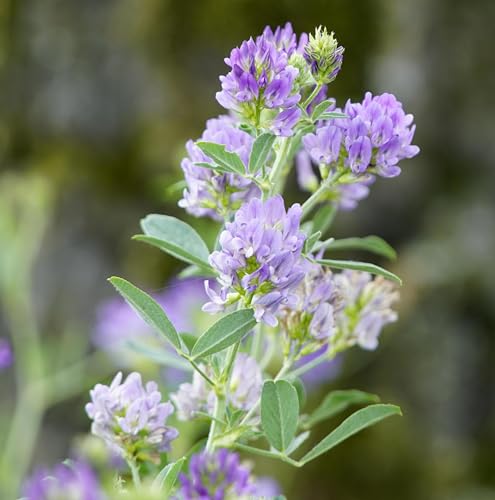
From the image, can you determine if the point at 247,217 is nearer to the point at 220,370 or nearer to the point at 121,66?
the point at 220,370

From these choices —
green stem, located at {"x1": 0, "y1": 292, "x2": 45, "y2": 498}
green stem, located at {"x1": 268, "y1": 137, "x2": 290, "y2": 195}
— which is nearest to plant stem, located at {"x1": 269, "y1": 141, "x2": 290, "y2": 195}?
green stem, located at {"x1": 268, "y1": 137, "x2": 290, "y2": 195}

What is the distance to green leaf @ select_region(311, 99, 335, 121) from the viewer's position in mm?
364

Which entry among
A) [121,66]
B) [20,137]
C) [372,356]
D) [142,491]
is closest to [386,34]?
[121,66]

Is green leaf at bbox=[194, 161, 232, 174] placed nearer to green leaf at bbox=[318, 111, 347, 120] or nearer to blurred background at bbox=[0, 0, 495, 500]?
green leaf at bbox=[318, 111, 347, 120]

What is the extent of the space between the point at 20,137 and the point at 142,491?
1.60m

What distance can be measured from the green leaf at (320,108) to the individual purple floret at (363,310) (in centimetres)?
13

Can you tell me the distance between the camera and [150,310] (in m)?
0.37

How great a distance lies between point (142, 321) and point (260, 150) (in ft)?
2.06

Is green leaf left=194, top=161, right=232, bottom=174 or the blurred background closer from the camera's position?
green leaf left=194, top=161, right=232, bottom=174

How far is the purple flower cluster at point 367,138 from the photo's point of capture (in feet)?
1.26

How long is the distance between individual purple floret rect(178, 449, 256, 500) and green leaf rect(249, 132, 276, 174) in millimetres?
136

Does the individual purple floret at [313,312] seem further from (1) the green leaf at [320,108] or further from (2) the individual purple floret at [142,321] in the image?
(2) the individual purple floret at [142,321]

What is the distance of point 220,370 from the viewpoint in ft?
1.28

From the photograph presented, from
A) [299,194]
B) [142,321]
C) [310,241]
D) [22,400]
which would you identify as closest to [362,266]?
[310,241]
